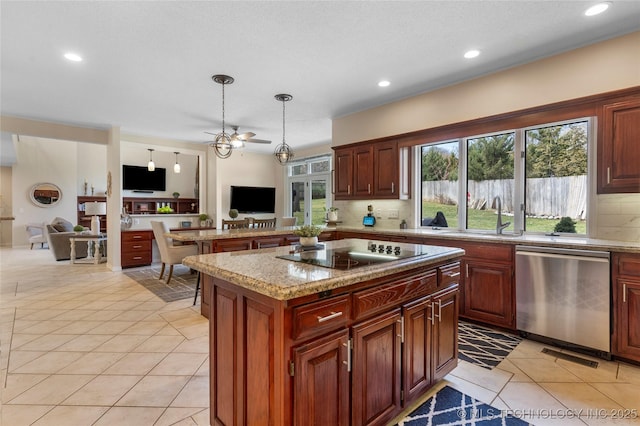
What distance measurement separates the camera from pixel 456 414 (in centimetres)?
186

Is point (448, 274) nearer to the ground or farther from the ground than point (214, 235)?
nearer to the ground

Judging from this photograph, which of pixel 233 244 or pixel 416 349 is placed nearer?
pixel 416 349

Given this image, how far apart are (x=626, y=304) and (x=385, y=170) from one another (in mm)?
2902

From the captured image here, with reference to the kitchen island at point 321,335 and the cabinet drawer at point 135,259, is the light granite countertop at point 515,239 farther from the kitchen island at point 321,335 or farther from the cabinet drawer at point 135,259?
the cabinet drawer at point 135,259

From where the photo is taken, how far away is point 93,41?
2.77 metres

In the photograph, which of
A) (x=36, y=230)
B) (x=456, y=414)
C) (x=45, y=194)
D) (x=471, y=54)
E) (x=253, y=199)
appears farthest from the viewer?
A: (x=45, y=194)

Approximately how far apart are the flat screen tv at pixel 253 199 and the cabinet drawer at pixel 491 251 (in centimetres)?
593

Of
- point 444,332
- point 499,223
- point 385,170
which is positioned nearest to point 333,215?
point 385,170

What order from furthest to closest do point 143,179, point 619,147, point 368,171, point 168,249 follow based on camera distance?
point 143,179 < point 168,249 < point 368,171 < point 619,147

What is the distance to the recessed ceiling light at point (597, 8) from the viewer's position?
2.30m

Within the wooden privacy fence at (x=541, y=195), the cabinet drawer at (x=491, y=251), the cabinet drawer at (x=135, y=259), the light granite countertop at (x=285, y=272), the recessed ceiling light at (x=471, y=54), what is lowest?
the cabinet drawer at (x=135, y=259)

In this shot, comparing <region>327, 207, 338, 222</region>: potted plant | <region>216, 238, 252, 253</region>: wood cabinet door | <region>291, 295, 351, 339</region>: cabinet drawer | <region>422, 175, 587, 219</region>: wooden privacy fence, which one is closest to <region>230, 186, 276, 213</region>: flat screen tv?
<region>327, 207, 338, 222</region>: potted plant

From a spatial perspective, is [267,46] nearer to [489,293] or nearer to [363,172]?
[363,172]

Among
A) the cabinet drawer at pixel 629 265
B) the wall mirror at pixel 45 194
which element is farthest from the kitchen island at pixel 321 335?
the wall mirror at pixel 45 194
